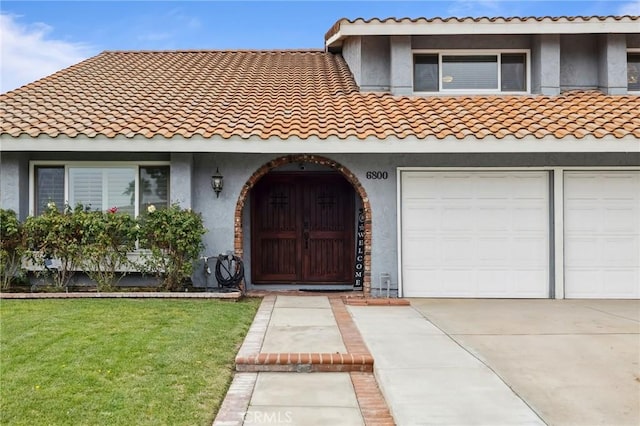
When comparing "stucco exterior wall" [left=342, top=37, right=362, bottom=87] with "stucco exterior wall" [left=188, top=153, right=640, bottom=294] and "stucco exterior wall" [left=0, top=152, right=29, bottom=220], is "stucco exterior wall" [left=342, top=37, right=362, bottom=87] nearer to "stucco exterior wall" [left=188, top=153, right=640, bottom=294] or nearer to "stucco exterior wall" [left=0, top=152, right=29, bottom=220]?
"stucco exterior wall" [left=188, top=153, right=640, bottom=294]

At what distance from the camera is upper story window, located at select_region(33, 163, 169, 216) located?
9703 millimetres

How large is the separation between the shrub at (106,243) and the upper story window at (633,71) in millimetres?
11376

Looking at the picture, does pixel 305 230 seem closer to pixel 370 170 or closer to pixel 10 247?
pixel 370 170

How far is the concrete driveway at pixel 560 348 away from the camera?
4.29 metres

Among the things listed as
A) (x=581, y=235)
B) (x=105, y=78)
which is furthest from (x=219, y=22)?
(x=581, y=235)

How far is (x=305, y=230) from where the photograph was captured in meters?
11.5

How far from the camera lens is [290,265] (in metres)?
11.5

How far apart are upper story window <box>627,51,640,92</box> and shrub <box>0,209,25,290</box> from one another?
13.2m

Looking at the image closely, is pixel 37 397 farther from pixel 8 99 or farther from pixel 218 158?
pixel 8 99

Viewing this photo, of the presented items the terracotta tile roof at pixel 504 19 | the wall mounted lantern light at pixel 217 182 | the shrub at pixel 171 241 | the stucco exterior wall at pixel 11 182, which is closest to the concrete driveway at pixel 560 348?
the shrub at pixel 171 241

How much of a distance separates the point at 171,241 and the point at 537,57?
889cm

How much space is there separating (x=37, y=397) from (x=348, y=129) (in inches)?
253

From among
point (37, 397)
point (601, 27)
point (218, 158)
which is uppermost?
point (601, 27)

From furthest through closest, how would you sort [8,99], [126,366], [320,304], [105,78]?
[105,78], [8,99], [320,304], [126,366]
